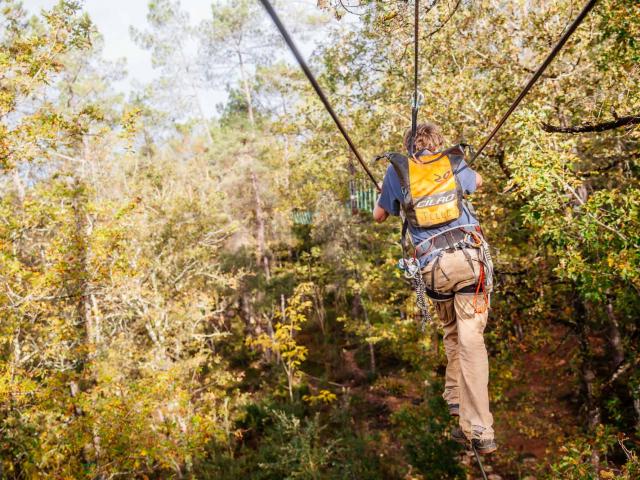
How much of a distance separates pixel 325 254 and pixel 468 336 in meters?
17.4

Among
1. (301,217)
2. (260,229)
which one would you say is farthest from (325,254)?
(301,217)

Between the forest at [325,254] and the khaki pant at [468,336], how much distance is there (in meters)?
1.71

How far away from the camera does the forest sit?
20.9 ft

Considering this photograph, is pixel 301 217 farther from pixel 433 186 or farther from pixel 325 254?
pixel 433 186

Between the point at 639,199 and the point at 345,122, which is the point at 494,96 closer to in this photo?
the point at 639,199

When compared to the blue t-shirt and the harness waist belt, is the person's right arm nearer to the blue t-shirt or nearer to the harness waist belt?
the blue t-shirt

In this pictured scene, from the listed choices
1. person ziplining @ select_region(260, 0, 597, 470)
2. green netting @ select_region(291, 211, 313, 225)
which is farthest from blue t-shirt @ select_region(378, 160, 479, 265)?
green netting @ select_region(291, 211, 313, 225)

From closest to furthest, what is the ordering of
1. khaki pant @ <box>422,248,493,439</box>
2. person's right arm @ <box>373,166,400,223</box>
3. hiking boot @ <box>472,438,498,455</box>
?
hiking boot @ <box>472,438,498,455</box>, khaki pant @ <box>422,248,493,439</box>, person's right arm @ <box>373,166,400,223</box>

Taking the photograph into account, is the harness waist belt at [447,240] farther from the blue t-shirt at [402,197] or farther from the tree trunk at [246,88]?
the tree trunk at [246,88]

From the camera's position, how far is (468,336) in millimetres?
3133

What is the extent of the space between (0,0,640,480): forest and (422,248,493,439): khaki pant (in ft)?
5.62

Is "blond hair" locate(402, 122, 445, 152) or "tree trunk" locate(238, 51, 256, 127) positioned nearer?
"blond hair" locate(402, 122, 445, 152)

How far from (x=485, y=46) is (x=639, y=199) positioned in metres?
4.00

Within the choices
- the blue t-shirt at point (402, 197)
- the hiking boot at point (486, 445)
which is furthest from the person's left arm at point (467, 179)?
the hiking boot at point (486, 445)
